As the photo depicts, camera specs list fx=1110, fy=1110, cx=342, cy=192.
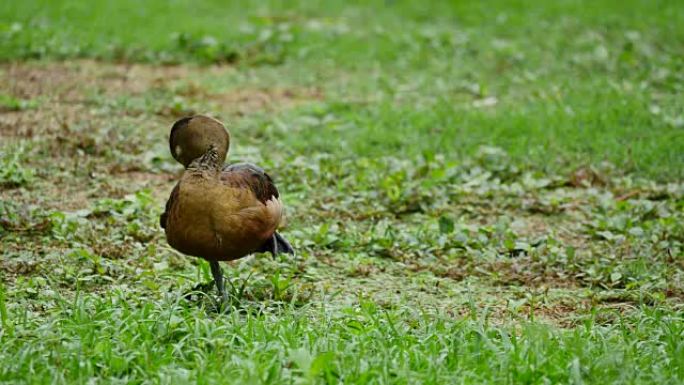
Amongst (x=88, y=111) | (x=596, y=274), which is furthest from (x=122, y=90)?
(x=596, y=274)

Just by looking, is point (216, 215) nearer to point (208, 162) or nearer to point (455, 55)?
point (208, 162)

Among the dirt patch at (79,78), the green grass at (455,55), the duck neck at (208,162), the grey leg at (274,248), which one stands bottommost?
the green grass at (455,55)

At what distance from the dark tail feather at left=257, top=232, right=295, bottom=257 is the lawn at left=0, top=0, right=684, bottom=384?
0.17 meters

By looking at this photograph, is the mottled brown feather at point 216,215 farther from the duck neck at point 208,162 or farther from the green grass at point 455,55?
the green grass at point 455,55

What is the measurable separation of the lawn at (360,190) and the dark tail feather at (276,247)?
0.57ft

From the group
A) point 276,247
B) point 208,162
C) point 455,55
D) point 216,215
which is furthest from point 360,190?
point 455,55

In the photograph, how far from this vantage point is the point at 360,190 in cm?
768

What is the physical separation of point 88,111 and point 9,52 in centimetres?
199

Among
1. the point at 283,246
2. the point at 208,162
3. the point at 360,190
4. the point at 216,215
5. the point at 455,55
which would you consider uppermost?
the point at 208,162

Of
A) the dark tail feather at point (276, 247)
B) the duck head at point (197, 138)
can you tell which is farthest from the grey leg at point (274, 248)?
the duck head at point (197, 138)

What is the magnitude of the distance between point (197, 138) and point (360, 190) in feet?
8.23

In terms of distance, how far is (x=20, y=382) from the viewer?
4.23 meters

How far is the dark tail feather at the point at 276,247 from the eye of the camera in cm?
559

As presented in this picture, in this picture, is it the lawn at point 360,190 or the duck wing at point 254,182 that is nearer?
the lawn at point 360,190
